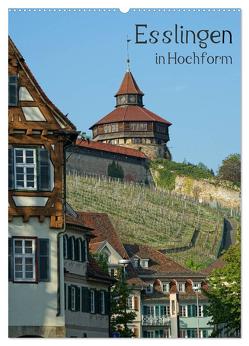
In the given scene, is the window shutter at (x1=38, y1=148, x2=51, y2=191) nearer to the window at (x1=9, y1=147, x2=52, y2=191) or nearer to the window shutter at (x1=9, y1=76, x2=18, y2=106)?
the window at (x1=9, y1=147, x2=52, y2=191)

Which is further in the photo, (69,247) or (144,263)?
(144,263)

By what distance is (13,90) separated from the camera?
24.1 metres

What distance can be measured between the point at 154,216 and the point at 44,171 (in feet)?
123

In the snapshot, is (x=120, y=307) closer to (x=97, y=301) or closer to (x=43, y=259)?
(x=97, y=301)

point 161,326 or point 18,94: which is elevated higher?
point 18,94

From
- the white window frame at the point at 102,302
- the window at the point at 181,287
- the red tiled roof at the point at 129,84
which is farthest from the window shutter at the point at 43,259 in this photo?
the window at the point at 181,287

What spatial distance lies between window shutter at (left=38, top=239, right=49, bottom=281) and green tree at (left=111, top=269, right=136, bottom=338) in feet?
13.3

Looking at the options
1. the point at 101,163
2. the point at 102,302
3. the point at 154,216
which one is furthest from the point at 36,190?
the point at 101,163

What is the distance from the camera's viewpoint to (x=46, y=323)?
22.5m

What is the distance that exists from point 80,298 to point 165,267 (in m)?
8.05

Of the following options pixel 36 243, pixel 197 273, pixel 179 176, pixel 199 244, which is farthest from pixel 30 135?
pixel 179 176

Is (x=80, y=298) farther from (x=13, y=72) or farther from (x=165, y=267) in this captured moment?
(x=165, y=267)

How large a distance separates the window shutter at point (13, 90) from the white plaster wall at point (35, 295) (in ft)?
7.23

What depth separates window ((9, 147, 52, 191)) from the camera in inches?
941
